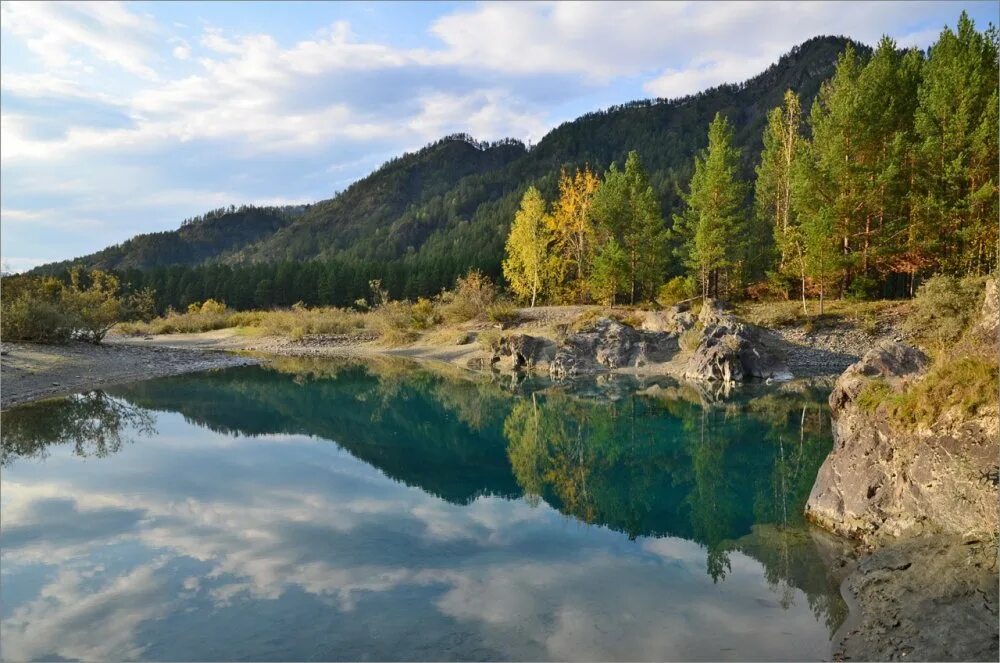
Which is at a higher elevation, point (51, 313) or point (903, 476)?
point (51, 313)

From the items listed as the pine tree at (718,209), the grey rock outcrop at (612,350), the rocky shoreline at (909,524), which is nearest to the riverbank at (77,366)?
the rocky shoreline at (909,524)

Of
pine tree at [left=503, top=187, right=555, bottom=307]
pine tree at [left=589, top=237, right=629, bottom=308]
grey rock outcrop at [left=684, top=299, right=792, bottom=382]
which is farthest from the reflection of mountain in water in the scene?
pine tree at [left=503, top=187, right=555, bottom=307]

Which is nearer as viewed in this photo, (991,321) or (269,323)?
(991,321)

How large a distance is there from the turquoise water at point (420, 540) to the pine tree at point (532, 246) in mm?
28149

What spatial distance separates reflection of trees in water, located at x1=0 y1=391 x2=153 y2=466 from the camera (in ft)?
52.1

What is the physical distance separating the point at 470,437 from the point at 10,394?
16.9 metres

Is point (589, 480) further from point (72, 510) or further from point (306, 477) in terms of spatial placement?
point (72, 510)

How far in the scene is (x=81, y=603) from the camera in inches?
294

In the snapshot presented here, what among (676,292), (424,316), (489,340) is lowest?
(489,340)

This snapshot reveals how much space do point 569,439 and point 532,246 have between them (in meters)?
31.2

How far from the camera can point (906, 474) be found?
7863 mm

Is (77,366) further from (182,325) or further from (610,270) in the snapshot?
(182,325)

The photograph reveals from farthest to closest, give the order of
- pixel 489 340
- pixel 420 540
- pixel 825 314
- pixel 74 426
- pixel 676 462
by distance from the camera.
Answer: pixel 489 340
pixel 825 314
pixel 74 426
pixel 676 462
pixel 420 540

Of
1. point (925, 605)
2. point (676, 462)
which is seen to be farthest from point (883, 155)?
point (925, 605)
